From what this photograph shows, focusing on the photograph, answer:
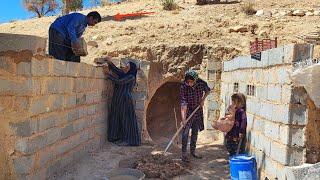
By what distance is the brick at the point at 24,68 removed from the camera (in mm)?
4926

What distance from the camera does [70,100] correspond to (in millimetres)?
6656

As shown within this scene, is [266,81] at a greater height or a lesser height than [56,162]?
greater

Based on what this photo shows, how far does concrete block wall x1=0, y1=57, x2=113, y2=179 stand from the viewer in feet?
16.1

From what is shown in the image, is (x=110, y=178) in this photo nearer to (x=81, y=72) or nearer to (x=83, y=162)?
(x=83, y=162)

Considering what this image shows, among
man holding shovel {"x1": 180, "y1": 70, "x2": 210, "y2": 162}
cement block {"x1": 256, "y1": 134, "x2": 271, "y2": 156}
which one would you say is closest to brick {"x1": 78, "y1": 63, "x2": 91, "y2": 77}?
man holding shovel {"x1": 180, "y1": 70, "x2": 210, "y2": 162}

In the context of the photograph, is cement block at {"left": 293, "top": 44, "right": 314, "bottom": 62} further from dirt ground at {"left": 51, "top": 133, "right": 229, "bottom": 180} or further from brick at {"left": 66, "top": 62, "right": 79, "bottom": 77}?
brick at {"left": 66, "top": 62, "right": 79, "bottom": 77}

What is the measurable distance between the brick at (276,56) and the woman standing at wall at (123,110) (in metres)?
3.58

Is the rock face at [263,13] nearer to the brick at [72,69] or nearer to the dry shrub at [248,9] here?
the dry shrub at [248,9]

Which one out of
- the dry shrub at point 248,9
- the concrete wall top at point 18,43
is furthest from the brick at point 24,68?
the dry shrub at point 248,9

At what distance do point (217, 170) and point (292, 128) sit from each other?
2545 mm

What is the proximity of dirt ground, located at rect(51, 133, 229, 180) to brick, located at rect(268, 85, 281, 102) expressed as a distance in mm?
1763

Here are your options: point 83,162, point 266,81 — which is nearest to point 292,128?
point 266,81

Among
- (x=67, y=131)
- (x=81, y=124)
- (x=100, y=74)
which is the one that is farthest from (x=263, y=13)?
(x=67, y=131)

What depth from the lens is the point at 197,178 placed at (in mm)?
6793
